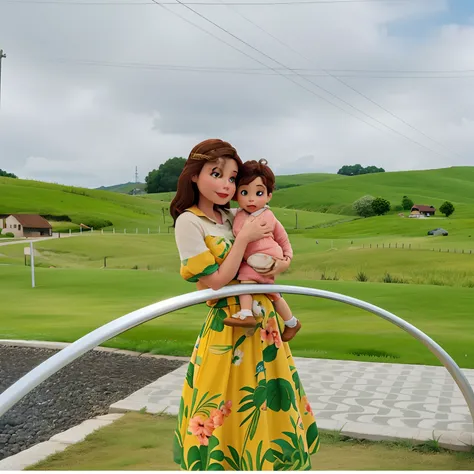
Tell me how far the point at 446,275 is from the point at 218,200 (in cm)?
615

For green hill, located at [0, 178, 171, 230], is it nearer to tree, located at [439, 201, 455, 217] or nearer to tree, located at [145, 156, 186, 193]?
tree, located at [145, 156, 186, 193]

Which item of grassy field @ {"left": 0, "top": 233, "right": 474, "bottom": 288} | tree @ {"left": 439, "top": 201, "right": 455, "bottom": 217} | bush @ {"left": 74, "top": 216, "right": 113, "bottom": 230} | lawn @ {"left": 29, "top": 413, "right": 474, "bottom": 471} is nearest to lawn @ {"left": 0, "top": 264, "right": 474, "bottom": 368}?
grassy field @ {"left": 0, "top": 233, "right": 474, "bottom": 288}

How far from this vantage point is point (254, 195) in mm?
1997

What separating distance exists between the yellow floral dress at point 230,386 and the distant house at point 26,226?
6873mm

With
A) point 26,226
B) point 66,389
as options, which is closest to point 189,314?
point 66,389

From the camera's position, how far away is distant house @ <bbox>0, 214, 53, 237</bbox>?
8.35 metres

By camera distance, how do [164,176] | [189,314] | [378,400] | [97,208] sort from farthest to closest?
[97,208], [164,176], [189,314], [378,400]

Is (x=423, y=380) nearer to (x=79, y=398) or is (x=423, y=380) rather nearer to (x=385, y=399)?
(x=385, y=399)

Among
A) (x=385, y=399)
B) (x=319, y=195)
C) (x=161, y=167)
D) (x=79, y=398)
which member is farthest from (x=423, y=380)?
(x=319, y=195)

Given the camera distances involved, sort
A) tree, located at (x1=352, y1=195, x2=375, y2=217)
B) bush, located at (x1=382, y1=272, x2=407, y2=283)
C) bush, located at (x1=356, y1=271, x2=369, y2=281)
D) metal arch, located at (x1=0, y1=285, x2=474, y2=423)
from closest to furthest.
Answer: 1. metal arch, located at (x1=0, y1=285, x2=474, y2=423)
2. bush, located at (x1=382, y1=272, x2=407, y2=283)
3. bush, located at (x1=356, y1=271, x2=369, y2=281)
4. tree, located at (x1=352, y1=195, x2=375, y2=217)

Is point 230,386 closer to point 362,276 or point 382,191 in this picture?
point 362,276

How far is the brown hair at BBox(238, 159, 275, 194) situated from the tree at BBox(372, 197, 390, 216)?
7294 millimetres

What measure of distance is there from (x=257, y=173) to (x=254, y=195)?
0.07m

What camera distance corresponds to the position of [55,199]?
936 centimetres
